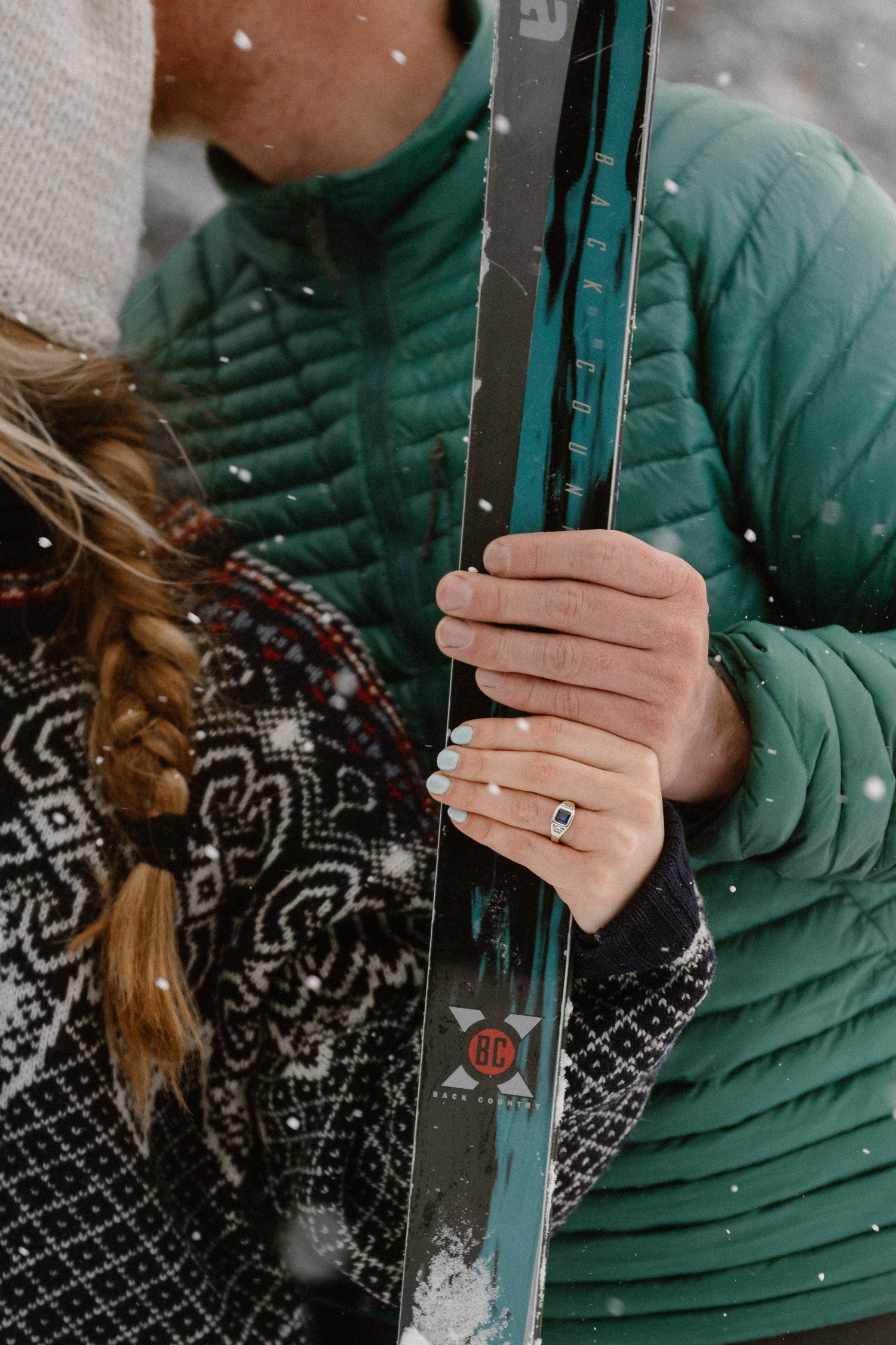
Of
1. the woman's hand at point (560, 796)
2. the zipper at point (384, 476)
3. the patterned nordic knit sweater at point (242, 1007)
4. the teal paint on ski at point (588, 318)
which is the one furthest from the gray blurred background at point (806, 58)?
the woman's hand at point (560, 796)

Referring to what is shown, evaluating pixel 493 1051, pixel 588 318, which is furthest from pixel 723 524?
pixel 493 1051

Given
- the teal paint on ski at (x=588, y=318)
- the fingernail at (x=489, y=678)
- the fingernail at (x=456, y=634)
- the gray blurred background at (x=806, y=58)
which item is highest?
the gray blurred background at (x=806, y=58)

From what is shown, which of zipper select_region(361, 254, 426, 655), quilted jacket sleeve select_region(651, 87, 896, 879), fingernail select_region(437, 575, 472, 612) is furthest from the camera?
zipper select_region(361, 254, 426, 655)

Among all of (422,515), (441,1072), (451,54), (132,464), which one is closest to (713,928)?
(441,1072)

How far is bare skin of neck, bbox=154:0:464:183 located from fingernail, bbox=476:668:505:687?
40 cm

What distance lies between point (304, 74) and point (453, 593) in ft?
1.34

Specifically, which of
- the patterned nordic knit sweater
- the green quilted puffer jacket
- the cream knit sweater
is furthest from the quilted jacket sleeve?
the cream knit sweater

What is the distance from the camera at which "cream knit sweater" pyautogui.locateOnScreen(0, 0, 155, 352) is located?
0.47 m

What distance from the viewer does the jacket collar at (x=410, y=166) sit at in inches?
22.7

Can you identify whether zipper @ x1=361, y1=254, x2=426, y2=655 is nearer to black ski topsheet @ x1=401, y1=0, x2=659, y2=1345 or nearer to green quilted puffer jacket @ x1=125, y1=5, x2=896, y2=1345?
green quilted puffer jacket @ x1=125, y1=5, x2=896, y2=1345

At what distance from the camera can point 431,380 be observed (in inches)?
25.2

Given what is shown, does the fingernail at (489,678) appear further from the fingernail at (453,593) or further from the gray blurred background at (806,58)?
the gray blurred background at (806,58)

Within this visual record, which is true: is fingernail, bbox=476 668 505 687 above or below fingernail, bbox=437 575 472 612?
below

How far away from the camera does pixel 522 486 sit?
17.7 inches
